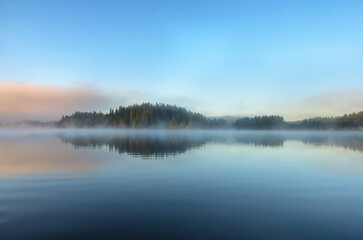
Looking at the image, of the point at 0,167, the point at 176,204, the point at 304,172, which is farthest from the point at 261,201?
the point at 0,167

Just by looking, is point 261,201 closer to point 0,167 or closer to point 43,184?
point 43,184

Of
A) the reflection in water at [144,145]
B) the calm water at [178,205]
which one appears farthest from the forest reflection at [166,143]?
the calm water at [178,205]

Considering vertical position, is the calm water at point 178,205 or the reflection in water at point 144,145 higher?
the reflection in water at point 144,145

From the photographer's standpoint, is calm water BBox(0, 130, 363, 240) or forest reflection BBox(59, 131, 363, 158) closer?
calm water BBox(0, 130, 363, 240)

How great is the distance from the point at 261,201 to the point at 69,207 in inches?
383

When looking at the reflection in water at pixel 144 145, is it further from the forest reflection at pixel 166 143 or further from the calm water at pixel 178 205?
the calm water at pixel 178 205

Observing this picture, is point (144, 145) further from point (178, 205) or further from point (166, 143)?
point (178, 205)

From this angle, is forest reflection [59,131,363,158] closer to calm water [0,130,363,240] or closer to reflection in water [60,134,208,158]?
reflection in water [60,134,208,158]

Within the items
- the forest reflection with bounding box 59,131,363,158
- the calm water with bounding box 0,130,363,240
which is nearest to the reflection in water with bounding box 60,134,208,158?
the forest reflection with bounding box 59,131,363,158

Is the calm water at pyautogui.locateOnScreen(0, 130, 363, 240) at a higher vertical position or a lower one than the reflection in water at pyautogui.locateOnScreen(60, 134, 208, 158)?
lower

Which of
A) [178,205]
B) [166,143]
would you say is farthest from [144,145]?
[178,205]

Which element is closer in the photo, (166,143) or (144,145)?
(144,145)

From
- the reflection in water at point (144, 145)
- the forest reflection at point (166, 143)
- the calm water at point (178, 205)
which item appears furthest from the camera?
the forest reflection at point (166, 143)

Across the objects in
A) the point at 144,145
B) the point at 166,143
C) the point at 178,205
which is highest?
the point at 144,145
